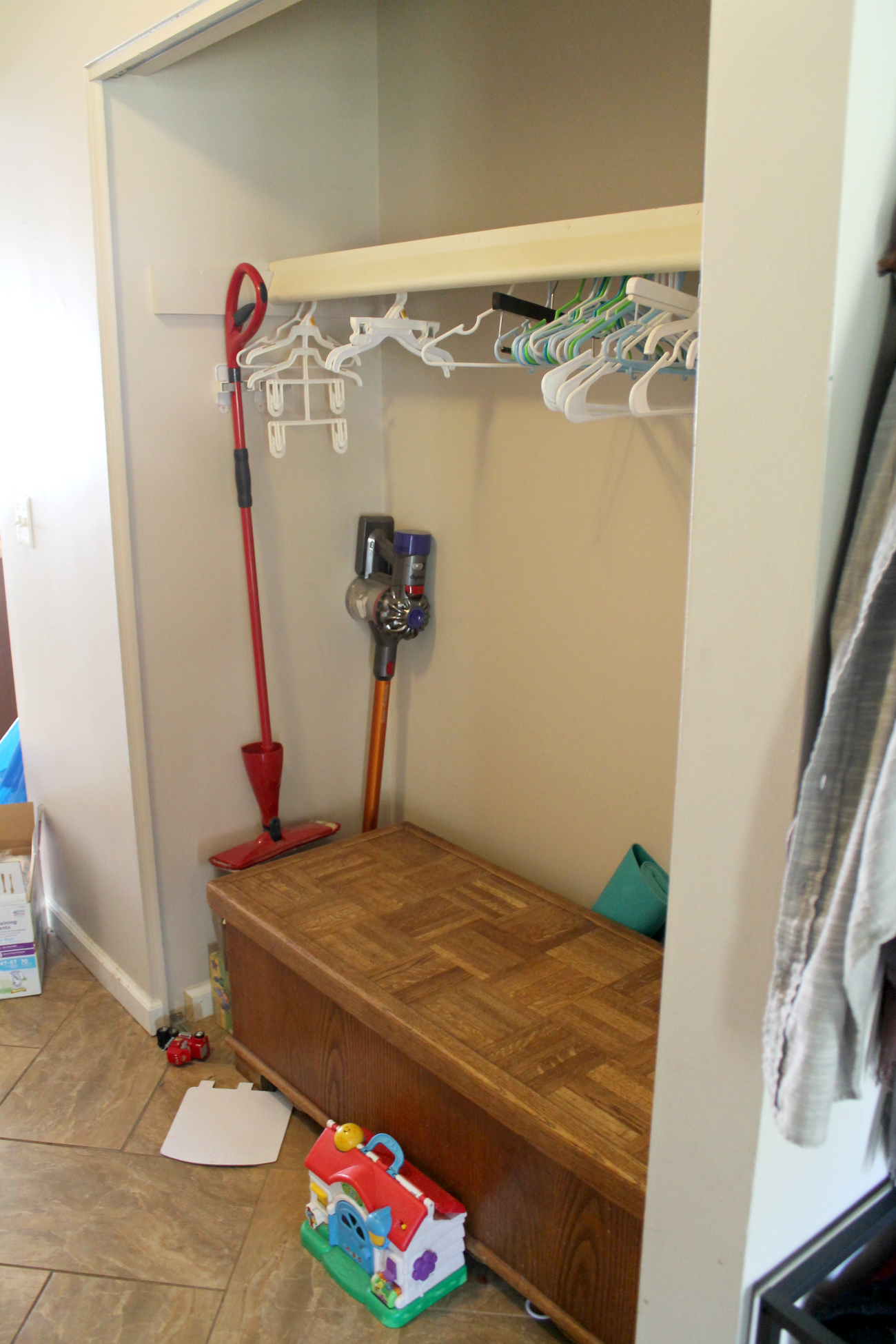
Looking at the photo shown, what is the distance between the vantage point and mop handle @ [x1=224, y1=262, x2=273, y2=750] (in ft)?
7.51

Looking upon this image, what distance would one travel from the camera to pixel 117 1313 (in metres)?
1.78

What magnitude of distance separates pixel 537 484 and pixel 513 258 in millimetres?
581

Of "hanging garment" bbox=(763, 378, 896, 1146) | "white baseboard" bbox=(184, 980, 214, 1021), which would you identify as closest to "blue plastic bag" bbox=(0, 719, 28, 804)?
"white baseboard" bbox=(184, 980, 214, 1021)

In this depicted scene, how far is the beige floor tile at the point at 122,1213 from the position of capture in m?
1.88

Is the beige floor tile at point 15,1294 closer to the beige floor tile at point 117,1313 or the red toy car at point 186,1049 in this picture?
the beige floor tile at point 117,1313

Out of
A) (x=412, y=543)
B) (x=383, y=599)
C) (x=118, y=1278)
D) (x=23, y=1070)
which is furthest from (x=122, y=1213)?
(x=412, y=543)

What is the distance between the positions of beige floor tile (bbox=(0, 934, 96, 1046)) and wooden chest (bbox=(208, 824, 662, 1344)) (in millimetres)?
552

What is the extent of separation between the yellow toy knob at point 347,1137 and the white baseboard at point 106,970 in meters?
0.84

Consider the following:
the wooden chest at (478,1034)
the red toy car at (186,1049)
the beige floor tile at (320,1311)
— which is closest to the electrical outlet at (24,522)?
the wooden chest at (478,1034)

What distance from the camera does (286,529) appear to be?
257cm

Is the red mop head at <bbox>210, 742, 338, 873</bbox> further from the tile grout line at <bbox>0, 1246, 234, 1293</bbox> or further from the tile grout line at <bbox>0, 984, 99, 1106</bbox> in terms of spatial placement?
the tile grout line at <bbox>0, 1246, 234, 1293</bbox>

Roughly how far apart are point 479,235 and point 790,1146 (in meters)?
1.53

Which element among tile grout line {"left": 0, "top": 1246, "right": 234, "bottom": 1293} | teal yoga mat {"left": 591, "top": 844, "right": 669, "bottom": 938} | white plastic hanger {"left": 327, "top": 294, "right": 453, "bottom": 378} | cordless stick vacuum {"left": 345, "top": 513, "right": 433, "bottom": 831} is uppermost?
white plastic hanger {"left": 327, "top": 294, "right": 453, "bottom": 378}

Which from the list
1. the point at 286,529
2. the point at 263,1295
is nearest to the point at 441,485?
the point at 286,529
